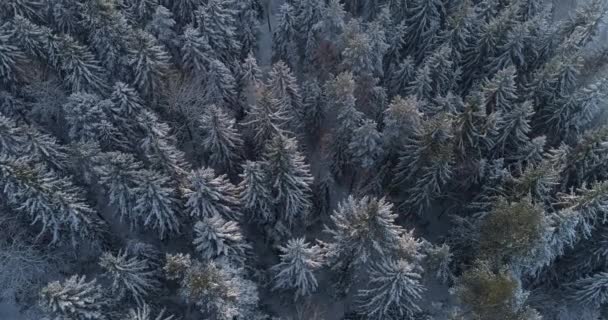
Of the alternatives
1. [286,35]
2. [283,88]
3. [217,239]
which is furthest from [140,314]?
[286,35]

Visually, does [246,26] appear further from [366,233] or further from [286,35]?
[366,233]

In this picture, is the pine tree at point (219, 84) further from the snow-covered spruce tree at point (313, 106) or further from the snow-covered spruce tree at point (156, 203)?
the snow-covered spruce tree at point (156, 203)

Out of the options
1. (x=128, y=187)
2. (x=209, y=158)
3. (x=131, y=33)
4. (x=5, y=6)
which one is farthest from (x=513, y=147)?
(x=5, y=6)

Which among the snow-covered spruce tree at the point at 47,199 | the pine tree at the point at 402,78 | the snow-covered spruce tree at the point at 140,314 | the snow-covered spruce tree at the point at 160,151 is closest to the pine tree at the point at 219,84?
the snow-covered spruce tree at the point at 160,151

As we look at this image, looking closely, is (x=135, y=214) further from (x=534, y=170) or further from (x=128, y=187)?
(x=534, y=170)

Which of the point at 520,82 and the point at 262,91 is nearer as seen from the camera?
the point at 262,91

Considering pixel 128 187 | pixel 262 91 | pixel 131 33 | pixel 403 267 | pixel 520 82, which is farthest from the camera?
pixel 520 82

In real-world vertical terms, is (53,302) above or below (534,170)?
below
